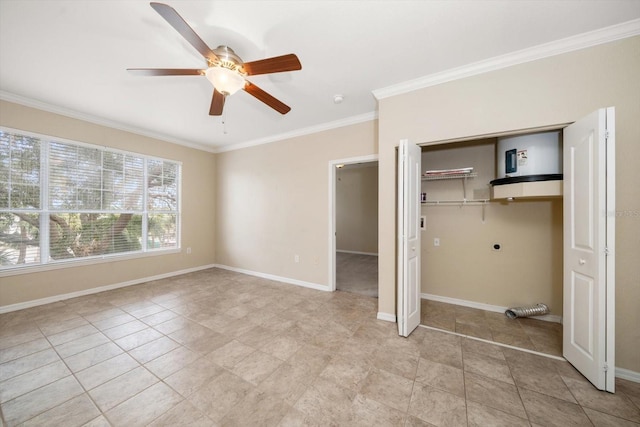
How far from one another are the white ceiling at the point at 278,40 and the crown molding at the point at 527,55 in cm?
4

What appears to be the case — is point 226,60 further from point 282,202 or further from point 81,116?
point 81,116

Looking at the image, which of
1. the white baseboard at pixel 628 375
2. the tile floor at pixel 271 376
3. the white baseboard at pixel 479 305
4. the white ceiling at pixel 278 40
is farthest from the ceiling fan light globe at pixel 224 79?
the white baseboard at pixel 628 375

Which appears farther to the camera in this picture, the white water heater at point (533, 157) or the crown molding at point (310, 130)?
the crown molding at point (310, 130)

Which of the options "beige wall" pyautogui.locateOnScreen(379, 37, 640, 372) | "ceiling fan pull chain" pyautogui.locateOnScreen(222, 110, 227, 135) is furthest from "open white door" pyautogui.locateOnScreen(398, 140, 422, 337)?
"ceiling fan pull chain" pyautogui.locateOnScreen(222, 110, 227, 135)

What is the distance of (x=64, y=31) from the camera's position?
6.05 feet

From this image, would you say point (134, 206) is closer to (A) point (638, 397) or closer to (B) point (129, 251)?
(B) point (129, 251)

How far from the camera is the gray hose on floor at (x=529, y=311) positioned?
2631 mm

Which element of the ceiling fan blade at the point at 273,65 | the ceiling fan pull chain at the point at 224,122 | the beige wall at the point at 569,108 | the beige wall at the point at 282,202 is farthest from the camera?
the beige wall at the point at 282,202

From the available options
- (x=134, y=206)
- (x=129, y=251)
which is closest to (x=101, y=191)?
(x=134, y=206)

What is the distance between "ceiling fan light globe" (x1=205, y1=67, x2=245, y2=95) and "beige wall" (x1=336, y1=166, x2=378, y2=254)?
528 centimetres

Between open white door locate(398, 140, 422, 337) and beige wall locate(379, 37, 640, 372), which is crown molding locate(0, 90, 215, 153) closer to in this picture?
beige wall locate(379, 37, 640, 372)

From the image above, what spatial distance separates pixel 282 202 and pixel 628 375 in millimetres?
4336

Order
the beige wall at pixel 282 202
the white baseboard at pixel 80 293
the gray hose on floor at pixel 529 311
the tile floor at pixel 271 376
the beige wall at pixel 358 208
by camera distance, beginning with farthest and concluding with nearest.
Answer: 1. the beige wall at pixel 358 208
2. the beige wall at pixel 282 202
3. the white baseboard at pixel 80 293
4. the gray hose on floor at pixel 529 311
5. the tile floor at pixel 271 376

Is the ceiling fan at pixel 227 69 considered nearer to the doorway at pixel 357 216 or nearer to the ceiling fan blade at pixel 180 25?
the ceiling fan blade at pixel 180 25
